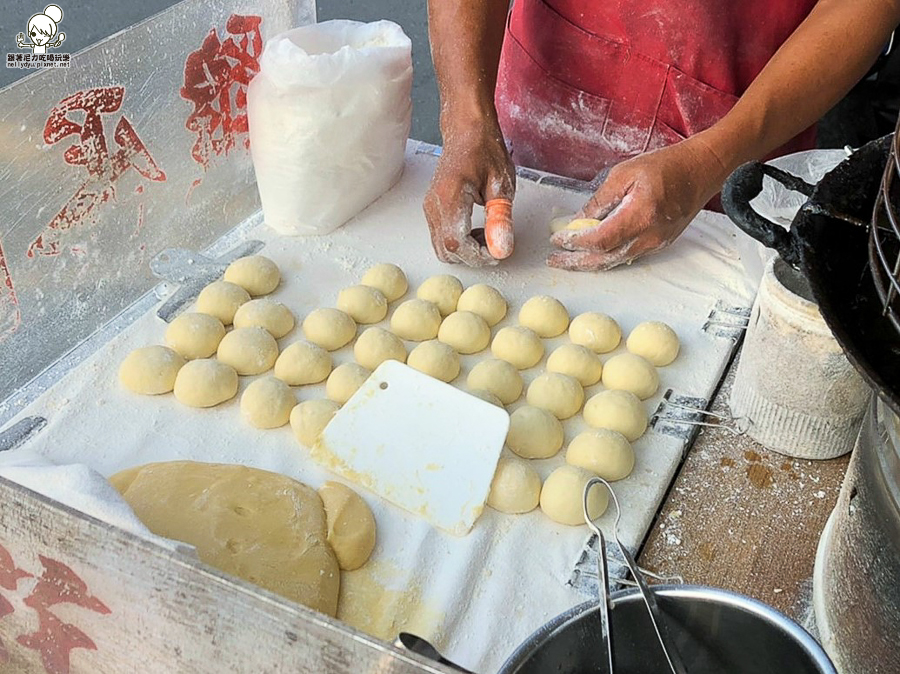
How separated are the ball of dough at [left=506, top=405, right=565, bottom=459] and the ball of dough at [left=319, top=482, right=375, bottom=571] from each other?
0.26m

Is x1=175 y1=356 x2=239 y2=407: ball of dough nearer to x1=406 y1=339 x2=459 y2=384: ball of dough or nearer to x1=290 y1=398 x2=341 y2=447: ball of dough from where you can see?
x1=290 y1=398 x2=341 y2=447: ball of dough

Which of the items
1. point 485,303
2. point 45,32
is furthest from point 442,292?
point 45,32

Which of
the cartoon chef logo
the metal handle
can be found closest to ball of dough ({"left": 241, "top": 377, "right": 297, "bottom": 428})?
the metal handle

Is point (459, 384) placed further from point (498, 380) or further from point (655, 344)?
point (655, 344)

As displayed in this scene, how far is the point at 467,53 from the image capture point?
74.6 inches

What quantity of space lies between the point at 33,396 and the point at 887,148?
4.30 ft

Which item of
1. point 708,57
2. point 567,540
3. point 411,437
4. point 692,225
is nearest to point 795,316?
point 567,540

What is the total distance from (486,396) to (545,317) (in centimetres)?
25

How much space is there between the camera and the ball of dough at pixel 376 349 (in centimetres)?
156

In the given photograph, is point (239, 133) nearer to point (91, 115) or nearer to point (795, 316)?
point (91, 115)

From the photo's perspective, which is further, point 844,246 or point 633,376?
point 633,376

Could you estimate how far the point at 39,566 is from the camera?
0.76 m

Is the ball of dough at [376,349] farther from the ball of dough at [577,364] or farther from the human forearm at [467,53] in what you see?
the human forearm at [467,53]

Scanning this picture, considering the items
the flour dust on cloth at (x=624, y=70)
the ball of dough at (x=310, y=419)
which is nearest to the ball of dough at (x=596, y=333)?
the ball of dough at (x=310, y=419)
